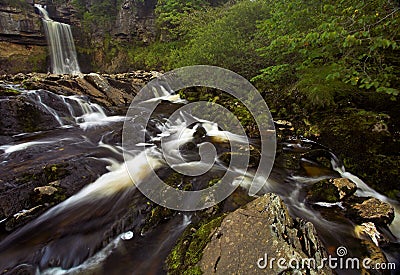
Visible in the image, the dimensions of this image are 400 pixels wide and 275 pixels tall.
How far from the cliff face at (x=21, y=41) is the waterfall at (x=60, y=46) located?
0.59 meters

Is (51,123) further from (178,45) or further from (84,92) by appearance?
(178,45)

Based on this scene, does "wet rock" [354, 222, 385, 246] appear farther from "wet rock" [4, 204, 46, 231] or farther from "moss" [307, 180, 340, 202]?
"wet rock" [4, 204, 46, 231]

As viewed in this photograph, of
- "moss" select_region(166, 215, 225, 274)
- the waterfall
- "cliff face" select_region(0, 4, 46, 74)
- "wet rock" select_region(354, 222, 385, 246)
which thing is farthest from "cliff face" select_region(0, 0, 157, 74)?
"wet rock" select_region(354, 222, 385, 246)

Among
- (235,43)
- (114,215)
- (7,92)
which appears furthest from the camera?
(235,43)

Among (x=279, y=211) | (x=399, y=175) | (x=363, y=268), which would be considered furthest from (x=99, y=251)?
(x=399, y=175)

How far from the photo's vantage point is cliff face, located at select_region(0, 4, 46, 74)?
1642cm

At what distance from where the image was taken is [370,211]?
2961 millimetres

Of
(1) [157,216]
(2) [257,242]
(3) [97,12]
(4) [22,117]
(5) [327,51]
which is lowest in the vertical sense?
(4) [22,117]

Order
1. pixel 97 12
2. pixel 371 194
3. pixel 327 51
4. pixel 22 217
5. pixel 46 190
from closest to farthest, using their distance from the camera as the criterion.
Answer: pixel 22 217 → pixel 46 190 → pixel 371 194 → pixel 327 51 → pixel 97 12

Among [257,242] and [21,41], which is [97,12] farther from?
[257,242]

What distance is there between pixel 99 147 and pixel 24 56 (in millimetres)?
17502

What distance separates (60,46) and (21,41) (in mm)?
2536

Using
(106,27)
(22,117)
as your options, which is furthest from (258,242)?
(106,27)

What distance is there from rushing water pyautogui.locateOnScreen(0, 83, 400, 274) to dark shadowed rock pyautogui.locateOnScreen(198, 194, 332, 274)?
70cm
